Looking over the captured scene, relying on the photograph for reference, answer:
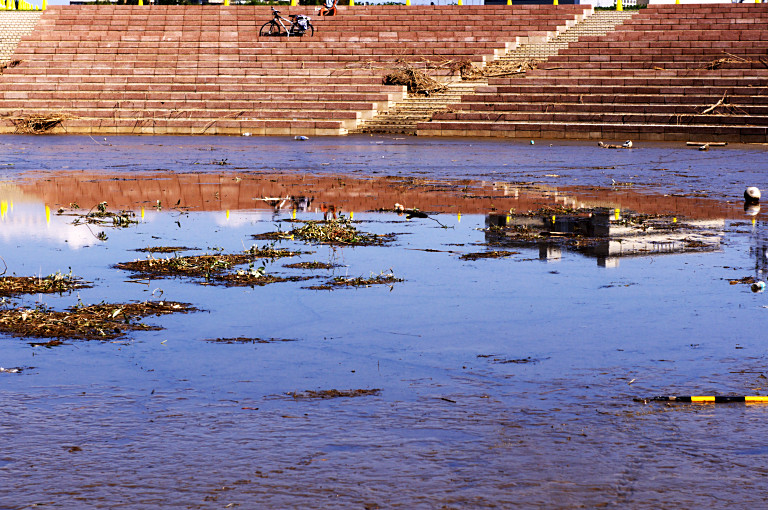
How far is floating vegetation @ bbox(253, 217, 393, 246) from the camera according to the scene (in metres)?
8.85

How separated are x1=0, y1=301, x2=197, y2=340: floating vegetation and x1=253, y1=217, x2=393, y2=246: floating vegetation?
2.92 metres

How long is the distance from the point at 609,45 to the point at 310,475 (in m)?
31.7

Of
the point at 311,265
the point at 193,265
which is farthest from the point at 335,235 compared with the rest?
the point at 193,265

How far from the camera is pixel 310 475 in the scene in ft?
10.8

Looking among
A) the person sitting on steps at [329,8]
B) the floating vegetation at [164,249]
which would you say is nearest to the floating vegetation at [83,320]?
the floating vegetation at [164,249]

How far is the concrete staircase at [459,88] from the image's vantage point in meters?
29.9

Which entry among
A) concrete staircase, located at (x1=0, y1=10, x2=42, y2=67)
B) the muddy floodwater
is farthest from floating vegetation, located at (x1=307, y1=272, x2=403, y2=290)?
concrete staircase, located at (x1=0, y1=10, x2=42, y2=67)

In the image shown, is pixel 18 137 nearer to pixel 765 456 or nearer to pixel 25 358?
pixel 25 358

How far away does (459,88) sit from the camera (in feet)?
106

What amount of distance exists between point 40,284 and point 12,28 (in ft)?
131

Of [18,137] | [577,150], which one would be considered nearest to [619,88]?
[577,150]

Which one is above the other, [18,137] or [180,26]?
[180,26]

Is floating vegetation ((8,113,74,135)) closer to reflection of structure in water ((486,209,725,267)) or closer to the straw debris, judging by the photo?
the straw debris

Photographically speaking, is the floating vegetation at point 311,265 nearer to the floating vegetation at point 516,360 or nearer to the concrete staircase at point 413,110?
the floating vegetation at point 516,360
